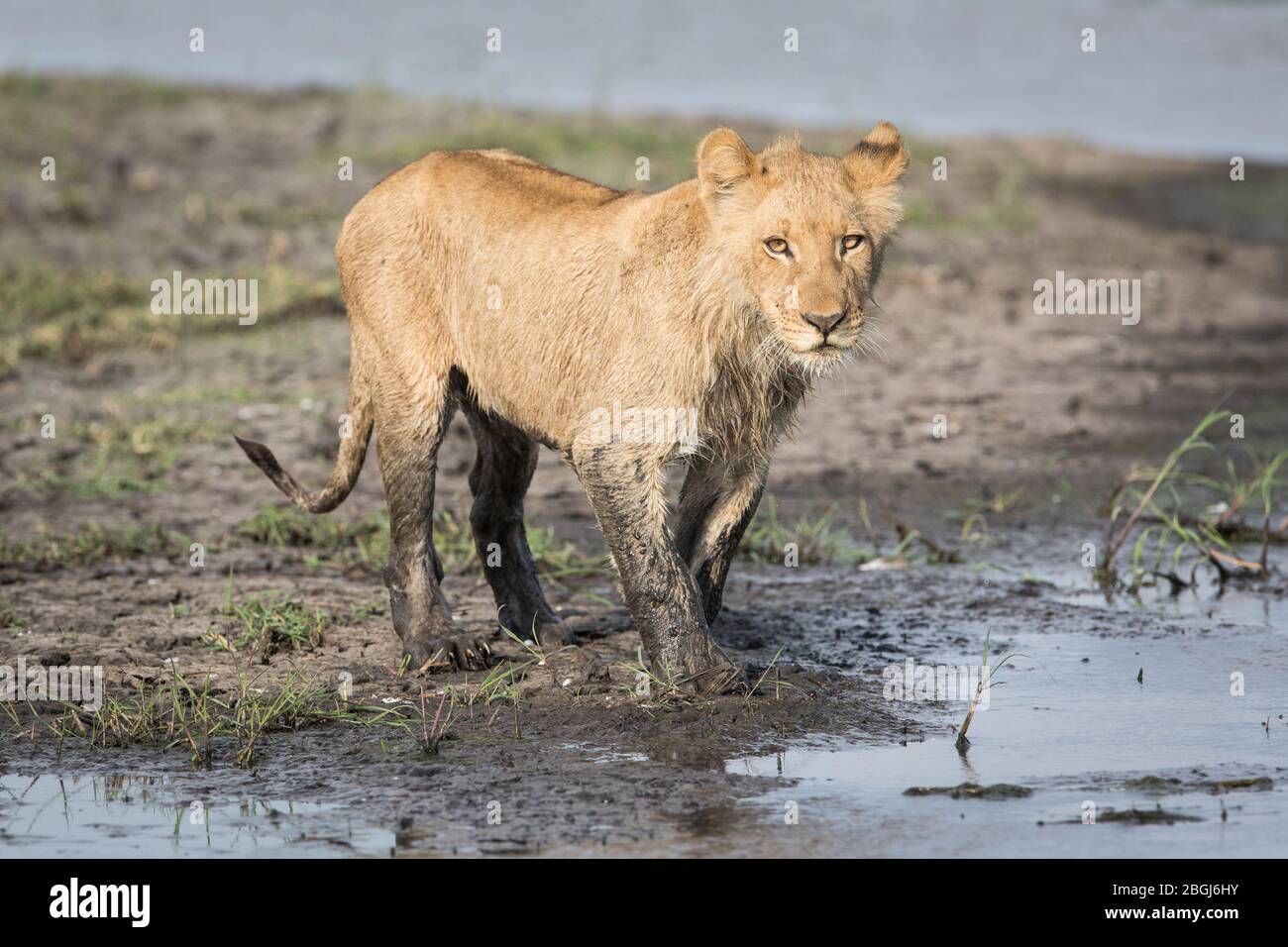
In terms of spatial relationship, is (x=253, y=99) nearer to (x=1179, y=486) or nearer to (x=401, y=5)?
(x=401, y=5)

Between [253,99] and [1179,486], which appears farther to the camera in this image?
[253,99]

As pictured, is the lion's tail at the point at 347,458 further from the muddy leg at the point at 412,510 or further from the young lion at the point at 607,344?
the muddy leg at the point at 412,510

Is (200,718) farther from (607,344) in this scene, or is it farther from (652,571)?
(607,344)

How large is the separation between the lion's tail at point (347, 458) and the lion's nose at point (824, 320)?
2143 millimetres

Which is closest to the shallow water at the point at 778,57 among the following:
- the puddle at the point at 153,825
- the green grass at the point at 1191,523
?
the green grass at the point at 1191,523

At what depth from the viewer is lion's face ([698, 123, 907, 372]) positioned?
5750 mm

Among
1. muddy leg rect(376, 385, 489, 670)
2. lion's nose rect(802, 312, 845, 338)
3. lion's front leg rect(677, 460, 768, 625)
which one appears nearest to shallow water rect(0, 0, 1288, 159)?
muddy leg rect(376, 385, 489, 670)

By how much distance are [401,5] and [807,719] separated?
2151 centimetres

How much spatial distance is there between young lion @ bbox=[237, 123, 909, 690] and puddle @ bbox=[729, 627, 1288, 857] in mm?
796

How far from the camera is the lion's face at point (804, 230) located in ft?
18.9

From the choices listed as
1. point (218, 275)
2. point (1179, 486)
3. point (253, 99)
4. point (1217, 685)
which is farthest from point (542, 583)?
point (253, 99)

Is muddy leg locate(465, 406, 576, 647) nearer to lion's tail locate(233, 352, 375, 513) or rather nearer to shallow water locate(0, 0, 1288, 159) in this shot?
lion's tail locate(233, 352, 375, 513)

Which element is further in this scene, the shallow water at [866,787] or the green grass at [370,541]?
the green grass at [370,541]

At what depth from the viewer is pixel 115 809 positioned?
5422 mm
